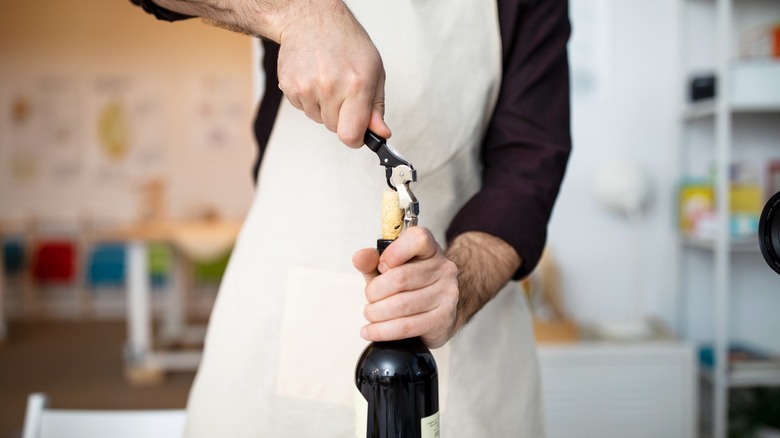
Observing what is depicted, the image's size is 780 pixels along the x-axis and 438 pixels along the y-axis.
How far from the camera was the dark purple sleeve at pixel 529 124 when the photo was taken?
37.7 inches

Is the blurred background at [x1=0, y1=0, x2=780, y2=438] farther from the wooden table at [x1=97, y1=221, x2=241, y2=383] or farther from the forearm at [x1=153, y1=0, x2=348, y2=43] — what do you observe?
the forearm at [x1=153, y1=0, x2=348, y2=43]

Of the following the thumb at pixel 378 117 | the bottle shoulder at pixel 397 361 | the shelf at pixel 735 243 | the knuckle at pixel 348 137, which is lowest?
the bottle shoulder at pixel 397 361

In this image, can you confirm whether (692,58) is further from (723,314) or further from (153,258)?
(153,258)

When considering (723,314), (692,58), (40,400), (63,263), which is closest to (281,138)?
(40,400)

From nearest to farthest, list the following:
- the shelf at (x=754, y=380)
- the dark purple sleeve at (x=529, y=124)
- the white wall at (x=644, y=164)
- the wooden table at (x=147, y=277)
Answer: the dark purple sleeve at (x=529, y=124) → the shelf at (x=754, y=380) → the white wall at (x=644, y=164) → the wooden table at (x=147, y=277)

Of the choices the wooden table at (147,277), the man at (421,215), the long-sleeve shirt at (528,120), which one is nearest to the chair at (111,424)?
the man at (421,215)

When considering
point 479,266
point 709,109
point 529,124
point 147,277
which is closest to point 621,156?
point 709,109

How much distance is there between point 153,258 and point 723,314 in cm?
487

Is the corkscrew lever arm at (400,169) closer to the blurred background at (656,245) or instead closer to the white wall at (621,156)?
the blurred background at (656,245)

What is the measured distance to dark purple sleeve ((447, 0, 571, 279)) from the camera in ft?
3.14

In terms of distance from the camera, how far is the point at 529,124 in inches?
40.3

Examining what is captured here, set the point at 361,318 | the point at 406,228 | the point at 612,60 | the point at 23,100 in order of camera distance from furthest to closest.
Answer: the point at 23,100, the point at 612,60, the point at 361,318, the point at 406,228

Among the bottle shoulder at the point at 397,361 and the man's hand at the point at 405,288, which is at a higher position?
the man's hand at the point at 405,288

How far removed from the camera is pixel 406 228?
62cm
